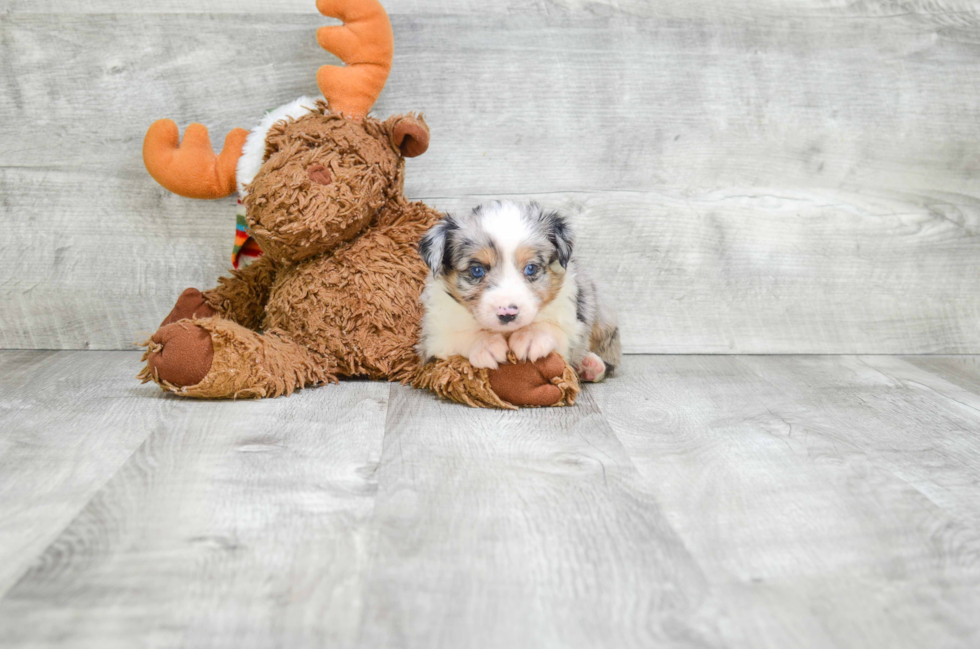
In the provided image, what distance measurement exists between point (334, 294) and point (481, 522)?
3.28ft

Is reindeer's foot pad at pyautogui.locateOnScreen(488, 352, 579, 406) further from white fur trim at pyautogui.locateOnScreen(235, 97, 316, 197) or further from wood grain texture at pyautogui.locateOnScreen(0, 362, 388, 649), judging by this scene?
white fur trim at pyautogui.locateOnScreen(235, 97, 316, 197)

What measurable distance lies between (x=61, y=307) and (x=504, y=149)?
1.41 metres

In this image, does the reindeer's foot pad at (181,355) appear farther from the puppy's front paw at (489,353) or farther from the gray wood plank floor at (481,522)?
the puppy's front paw at (489,353)

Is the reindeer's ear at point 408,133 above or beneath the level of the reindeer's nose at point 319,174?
above

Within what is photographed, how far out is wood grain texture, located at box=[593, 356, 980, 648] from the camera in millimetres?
983

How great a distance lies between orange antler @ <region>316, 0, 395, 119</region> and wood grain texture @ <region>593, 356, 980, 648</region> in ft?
3.24

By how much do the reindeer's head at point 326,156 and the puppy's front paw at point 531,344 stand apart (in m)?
0.53

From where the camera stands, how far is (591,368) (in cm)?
210

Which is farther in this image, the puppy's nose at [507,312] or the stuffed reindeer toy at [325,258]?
the stuffed reindeer toy at [325,258]

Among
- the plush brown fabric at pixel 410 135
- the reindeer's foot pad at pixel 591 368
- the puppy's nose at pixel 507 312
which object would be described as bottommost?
the reindeer's foot pad at pixel 591 368

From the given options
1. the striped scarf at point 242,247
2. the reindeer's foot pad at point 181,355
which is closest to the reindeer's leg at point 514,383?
the reindeer's foot pad at point 181,355

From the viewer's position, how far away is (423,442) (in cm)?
159

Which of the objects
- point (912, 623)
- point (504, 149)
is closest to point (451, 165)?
point (504, 149)

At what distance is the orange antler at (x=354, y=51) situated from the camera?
6.72 ft
